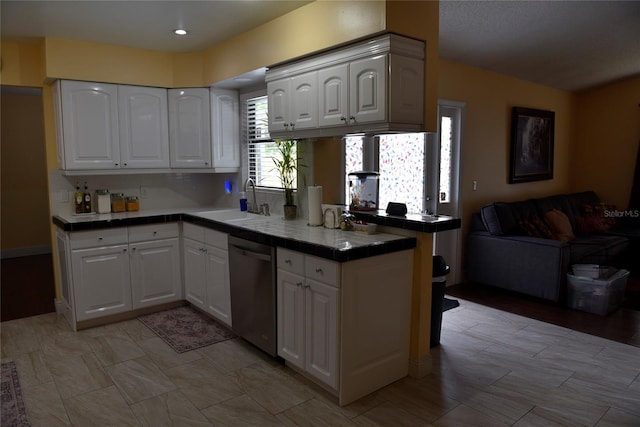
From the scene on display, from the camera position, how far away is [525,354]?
3381 mm

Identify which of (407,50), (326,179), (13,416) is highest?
(407,50)

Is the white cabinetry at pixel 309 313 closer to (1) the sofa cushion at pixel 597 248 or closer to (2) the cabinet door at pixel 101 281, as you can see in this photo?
(2) the cabinet door at pixel 101 281

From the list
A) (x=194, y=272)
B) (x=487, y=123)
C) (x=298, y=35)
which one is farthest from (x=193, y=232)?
(x=487, y=123)

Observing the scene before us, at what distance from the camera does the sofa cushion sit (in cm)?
473

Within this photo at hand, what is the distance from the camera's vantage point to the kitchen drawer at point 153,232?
159 inches

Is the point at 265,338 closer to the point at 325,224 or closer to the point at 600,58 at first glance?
the point at 325,224

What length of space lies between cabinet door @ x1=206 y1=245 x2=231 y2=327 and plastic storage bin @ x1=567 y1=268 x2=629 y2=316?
338cm

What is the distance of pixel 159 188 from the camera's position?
4.83m

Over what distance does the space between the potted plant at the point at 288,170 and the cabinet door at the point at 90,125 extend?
1654mm

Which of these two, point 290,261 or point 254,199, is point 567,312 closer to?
point 290,261

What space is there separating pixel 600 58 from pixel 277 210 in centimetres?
433

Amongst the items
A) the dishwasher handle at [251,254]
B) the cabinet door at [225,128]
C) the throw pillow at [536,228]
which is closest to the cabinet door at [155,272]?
the cabinet door at [225,128]

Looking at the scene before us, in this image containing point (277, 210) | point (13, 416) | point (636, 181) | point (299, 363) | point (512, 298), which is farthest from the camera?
point (636, 181)

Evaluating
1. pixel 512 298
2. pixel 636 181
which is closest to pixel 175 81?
pixel 512 298
